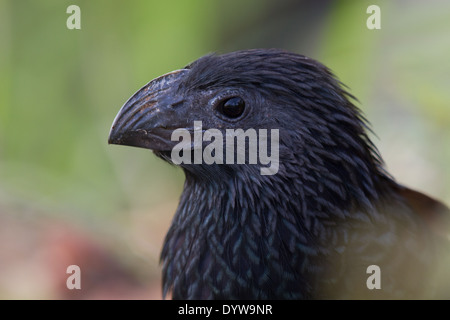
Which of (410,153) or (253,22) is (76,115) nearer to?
(253,22)

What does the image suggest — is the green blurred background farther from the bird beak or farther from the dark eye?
the bird beak

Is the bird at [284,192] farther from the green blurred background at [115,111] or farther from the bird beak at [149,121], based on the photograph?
the green blurred background at [115,111]

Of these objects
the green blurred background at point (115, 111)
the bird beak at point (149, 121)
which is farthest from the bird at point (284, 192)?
the green blurred background at point (115, 111)

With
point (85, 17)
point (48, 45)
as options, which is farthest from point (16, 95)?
point (85, 17)

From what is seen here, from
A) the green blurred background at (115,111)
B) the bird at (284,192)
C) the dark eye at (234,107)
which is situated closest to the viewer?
the bird at (284,192)
